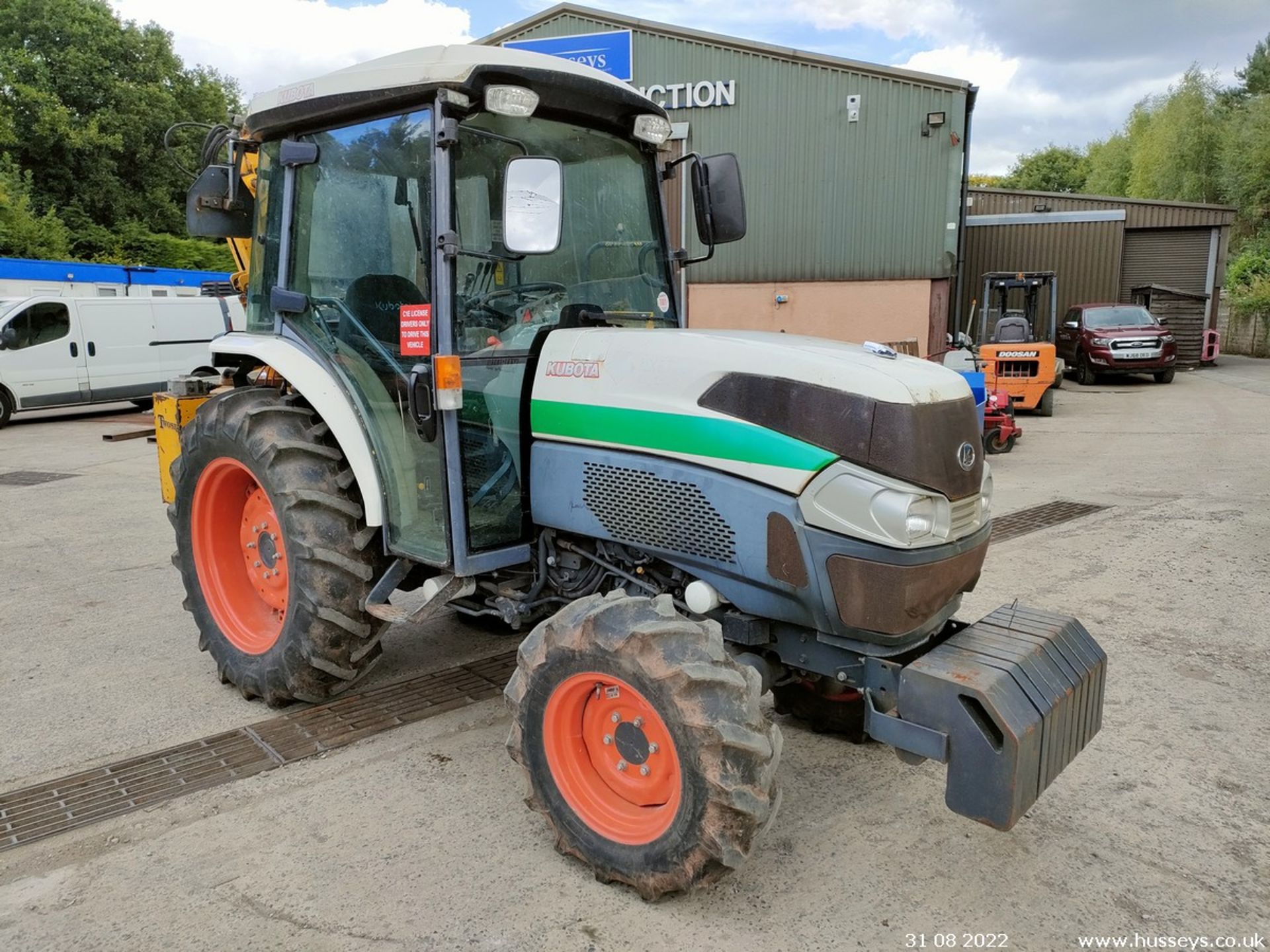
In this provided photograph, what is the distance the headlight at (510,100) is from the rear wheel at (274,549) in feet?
4.88

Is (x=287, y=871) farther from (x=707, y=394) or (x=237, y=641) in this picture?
(x=707, y=394)

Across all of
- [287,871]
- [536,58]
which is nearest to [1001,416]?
[536,58]

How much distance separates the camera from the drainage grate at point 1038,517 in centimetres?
699

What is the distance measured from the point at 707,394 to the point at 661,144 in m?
1.45

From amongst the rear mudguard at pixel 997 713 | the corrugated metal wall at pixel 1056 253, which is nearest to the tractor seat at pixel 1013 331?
the corrugated metal wall at pixel 1056 253

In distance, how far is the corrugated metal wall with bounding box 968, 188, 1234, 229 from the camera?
22.4m

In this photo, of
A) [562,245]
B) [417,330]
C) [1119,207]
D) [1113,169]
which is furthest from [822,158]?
[1113,169]

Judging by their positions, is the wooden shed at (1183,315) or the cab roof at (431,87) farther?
the wooden shed at (1183,315)

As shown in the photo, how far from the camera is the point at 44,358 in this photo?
13812 mm

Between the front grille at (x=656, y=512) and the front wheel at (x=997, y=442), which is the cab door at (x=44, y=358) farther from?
the front grille at (x=656, y=512)

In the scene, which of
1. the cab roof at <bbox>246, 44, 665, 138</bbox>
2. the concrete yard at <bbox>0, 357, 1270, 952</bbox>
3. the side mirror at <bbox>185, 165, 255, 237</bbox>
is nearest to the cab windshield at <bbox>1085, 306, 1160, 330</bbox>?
the concrete yard at <bbox>0, 357, 1270, 952</bbox>

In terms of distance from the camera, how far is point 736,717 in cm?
243

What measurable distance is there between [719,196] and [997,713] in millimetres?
2255

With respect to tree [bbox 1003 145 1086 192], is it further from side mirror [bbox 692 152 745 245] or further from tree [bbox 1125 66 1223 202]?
side mirror [bbox 692 152 745 245]
